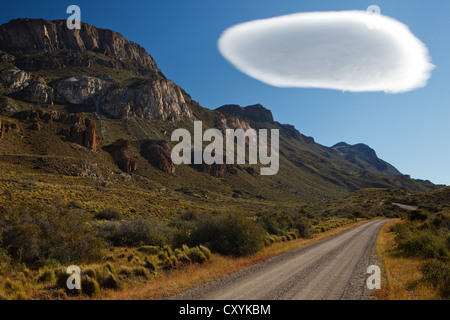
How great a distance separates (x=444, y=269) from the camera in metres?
9.77

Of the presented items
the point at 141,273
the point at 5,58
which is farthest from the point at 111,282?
the point at 5,58

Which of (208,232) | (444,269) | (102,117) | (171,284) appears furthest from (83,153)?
(444,269)

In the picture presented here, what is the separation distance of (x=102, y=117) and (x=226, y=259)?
120 m

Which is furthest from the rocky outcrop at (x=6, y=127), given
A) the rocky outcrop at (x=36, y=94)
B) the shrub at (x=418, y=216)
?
the shrub at (x=418, y=216)

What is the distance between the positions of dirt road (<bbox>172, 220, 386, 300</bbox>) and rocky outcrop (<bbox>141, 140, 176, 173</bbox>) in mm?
88065

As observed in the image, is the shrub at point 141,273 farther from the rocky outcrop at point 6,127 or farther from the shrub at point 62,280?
the rocky outcrop at point 6,127

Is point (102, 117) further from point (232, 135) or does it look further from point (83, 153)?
point (232, 135)

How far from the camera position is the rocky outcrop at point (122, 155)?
281 ft

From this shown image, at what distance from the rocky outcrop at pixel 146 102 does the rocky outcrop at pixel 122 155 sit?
3532cm

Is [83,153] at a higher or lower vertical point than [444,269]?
higher

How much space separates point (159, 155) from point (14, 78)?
76.6 meters

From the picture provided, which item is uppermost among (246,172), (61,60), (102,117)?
(61,60)
